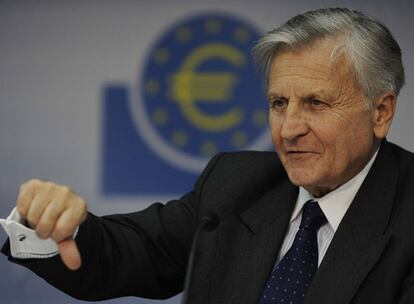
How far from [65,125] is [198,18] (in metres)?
0.62

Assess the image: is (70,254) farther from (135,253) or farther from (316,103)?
(316,103)

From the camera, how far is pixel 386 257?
6.38 feet

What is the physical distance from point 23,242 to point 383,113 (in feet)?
2.98

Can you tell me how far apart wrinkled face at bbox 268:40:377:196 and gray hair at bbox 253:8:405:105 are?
21 millimetres

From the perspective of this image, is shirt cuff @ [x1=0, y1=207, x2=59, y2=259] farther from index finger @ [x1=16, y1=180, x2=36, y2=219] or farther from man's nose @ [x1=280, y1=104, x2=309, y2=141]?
man's nose @ [x1=280, y1=104, x2=309, y2=141]

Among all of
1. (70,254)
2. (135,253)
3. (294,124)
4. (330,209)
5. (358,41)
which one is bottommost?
(135,253)

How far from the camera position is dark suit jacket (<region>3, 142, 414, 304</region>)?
1931 millimetres

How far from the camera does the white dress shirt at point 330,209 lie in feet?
6.79

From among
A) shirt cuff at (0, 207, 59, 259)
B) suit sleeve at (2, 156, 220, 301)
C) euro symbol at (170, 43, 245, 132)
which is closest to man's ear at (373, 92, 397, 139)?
suit sleeve at (2, 156, 220, 301)

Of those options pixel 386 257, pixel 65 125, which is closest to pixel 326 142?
pixel 386 257

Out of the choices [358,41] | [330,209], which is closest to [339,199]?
[330,209]

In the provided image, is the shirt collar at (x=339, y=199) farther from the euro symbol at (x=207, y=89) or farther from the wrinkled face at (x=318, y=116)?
the euro symbol at (x=207, y=89)

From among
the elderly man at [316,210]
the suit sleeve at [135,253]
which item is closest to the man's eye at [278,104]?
the elderly man at [316,210]

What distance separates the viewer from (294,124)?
203cm
